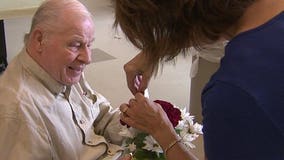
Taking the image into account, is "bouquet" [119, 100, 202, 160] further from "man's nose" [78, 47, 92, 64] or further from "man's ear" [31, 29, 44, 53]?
"man's ear" [31, 29, 44, 53]

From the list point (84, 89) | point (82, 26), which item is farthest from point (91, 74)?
point (82, 26)

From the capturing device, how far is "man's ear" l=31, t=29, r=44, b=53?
1366 millimetres

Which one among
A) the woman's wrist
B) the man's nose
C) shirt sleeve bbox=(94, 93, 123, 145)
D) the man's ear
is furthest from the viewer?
shirt sleeve bbox=(94, 93, 123, 145)

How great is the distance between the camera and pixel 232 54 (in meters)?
0.87

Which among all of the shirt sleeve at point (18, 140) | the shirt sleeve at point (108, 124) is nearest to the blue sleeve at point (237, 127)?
the shirt sleeve at point (18, 140)

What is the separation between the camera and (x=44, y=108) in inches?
53.5

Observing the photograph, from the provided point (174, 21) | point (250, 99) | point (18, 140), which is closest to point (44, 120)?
point (18, 140)

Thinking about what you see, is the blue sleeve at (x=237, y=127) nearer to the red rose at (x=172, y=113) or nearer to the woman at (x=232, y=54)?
the woman at (x=232, y=54)

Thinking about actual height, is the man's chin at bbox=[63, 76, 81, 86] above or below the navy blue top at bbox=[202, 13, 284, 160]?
below

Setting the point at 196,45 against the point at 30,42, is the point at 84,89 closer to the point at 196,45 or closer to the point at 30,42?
the point at 30,42

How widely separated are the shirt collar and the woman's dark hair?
1.65 feet

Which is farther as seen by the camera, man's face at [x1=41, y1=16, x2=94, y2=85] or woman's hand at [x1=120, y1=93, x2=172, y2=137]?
man's face at [x1=41, y1=16, x2=94, y2=85]

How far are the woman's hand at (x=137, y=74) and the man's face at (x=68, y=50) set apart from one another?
0.20 metres

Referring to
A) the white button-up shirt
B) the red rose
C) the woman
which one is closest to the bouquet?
the red rose
